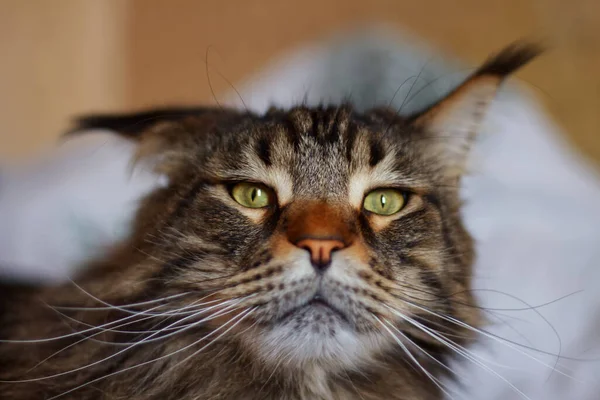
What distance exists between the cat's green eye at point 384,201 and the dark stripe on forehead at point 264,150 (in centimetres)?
22

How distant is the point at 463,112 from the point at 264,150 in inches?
19.1

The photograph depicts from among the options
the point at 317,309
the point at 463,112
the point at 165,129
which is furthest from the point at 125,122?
the point at 463,112

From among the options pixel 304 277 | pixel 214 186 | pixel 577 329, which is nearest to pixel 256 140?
pixel 214 186

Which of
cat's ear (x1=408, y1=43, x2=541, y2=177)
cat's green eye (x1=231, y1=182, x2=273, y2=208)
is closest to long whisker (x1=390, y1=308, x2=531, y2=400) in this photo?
cat's green eye (x1=231, y1=182, x2=273, y2=208)

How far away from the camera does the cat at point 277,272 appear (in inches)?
38.6

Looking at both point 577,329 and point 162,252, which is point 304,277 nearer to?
point 162,252

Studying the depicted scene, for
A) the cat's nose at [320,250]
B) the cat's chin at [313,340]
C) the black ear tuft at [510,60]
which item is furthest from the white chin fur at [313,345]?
the black ear tuft at [510,60]

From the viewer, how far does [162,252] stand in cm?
114

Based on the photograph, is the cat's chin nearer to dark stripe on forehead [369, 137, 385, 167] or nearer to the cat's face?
the cat's face

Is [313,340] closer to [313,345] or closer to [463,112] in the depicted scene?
[313,345]

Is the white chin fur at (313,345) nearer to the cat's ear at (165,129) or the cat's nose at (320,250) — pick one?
the cat's nose at (320,250)

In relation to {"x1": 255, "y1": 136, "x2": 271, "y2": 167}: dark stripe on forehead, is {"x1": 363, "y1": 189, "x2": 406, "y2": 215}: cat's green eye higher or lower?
lower

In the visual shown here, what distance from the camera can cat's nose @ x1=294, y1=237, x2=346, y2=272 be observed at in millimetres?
938

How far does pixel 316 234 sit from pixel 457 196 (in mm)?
552
